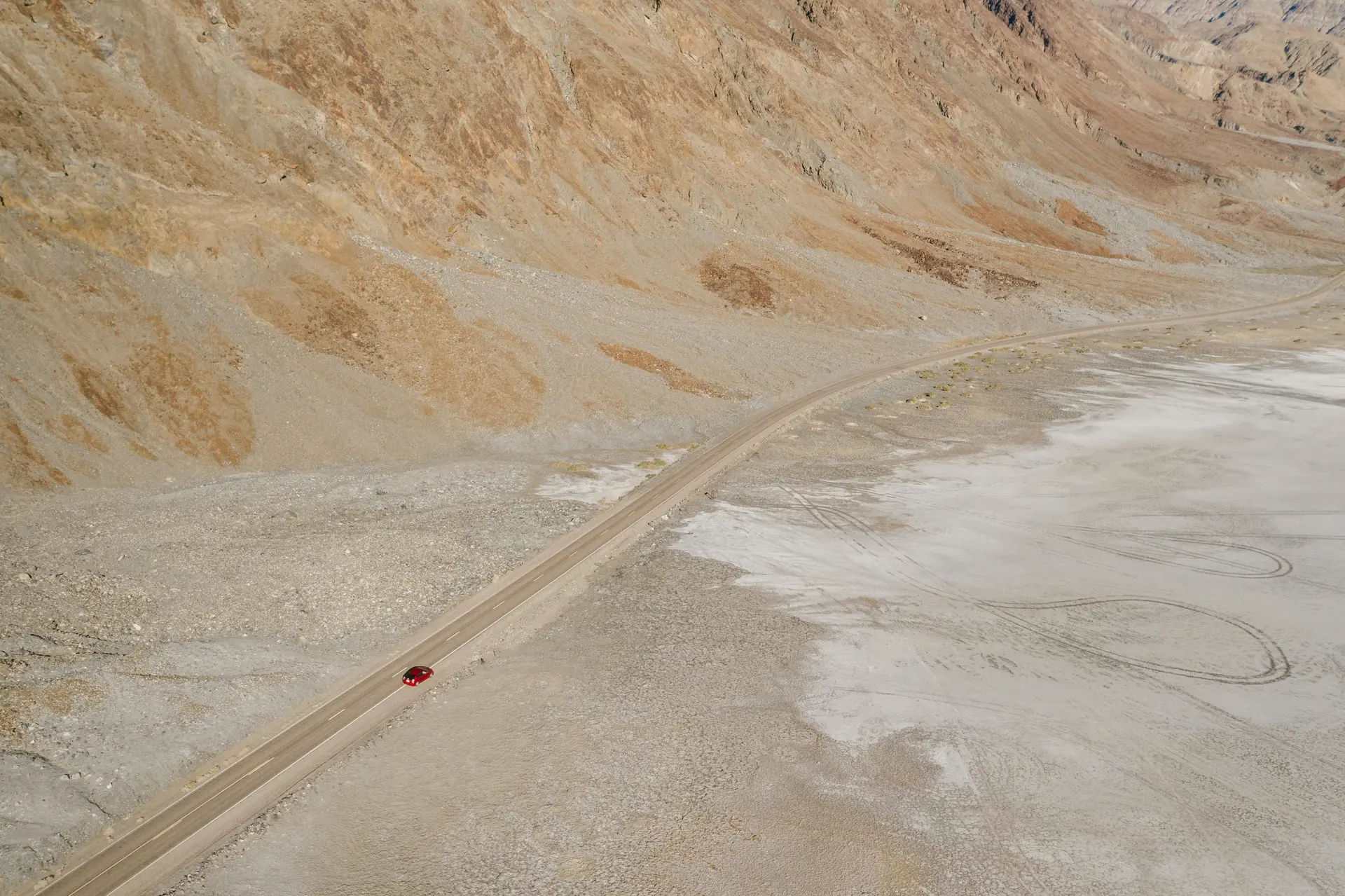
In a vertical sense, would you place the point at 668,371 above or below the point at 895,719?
above

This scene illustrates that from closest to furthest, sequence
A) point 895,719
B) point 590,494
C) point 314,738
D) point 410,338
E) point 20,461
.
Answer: point 314,738
point 895,719
point 20,461
point 590,494
point 410,338

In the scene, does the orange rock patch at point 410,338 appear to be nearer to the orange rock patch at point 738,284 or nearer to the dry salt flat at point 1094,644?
the dry salt flat at point 1094,644

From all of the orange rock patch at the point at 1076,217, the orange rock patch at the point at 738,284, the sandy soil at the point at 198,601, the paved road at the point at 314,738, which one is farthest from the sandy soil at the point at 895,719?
the orange rock patch at the point at 1076,217

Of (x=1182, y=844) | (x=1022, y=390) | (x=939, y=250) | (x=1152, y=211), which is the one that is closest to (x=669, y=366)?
(x=1022, y=390)

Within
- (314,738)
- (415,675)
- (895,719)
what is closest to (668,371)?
(415,675)

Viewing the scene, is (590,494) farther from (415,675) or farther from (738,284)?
(738,284)

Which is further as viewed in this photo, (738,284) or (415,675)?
(738,284)
